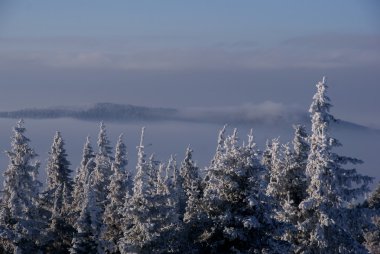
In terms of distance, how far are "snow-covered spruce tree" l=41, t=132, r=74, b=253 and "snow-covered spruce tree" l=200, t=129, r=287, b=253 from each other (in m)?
13.9

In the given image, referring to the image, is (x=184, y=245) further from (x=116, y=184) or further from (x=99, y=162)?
(x=99, y=162)

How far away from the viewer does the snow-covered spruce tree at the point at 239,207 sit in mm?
30344

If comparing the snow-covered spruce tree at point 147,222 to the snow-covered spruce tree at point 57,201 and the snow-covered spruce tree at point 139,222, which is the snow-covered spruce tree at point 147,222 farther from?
the snow-covered spruce tree at point 57,201

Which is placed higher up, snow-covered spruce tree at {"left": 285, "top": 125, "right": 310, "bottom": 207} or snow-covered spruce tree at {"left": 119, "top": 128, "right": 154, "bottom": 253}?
snow-covered spruce tree at {"left": 285, "top": 125, "right": 310, "bottom": 207}

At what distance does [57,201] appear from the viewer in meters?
52.6

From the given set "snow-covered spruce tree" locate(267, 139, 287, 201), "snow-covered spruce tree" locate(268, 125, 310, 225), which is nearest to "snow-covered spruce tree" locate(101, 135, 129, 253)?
"snow-covered spruce tree" locate(267, 139, 287, 201)

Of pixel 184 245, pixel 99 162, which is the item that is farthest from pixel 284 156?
pixel 99 162

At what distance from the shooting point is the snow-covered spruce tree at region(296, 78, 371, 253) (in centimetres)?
3142

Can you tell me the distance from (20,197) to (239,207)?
14903 mm

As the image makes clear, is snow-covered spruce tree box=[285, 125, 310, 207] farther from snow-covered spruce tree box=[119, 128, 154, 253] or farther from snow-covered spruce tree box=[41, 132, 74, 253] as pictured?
snow-covered spruce tree box=[41, 132, 74, 253]

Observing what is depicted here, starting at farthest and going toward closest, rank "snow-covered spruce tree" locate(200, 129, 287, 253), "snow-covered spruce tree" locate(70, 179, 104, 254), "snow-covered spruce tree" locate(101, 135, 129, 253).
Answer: "snow-covered spruce tree" locate(101, 135, 129, 253), "snow-covered spruce tree" locate(70, 179, 104, 254), "snow-covered spruce tree" locate(200, 129, 287, 253)

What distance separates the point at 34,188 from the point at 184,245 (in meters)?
12.4

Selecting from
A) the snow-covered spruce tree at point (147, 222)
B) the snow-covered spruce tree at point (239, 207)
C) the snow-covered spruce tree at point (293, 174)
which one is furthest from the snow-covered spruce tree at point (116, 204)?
the snow-covered spruce tree at point (239, 207)

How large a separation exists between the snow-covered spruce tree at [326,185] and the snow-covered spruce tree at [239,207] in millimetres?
2215
